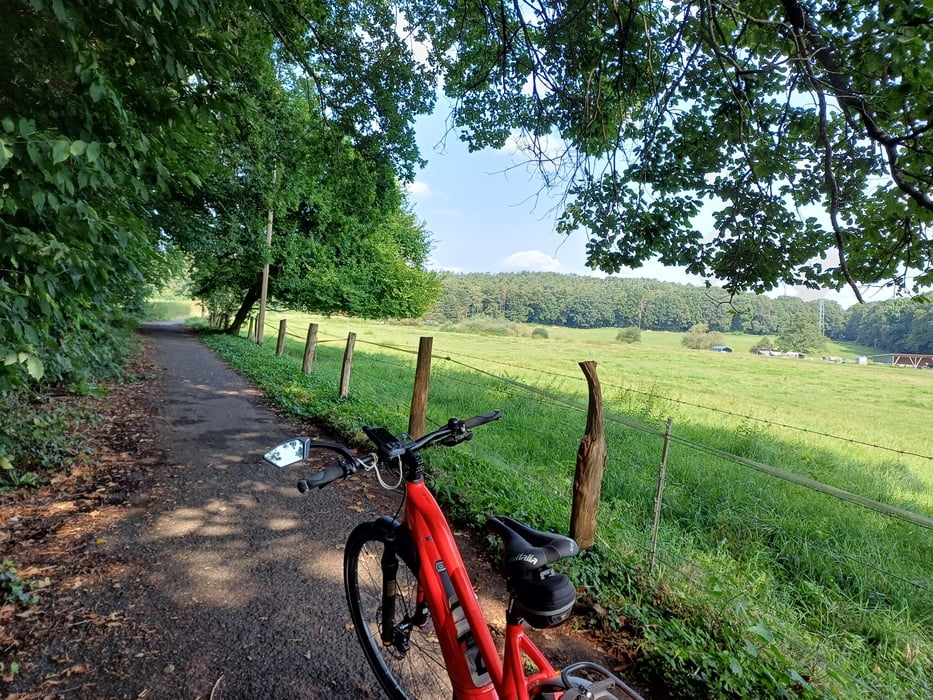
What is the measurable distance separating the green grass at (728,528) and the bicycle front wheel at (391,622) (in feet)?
3.60

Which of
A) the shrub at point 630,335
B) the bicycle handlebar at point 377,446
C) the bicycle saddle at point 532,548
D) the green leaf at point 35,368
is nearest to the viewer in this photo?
the bicycle saddle at point 532,548

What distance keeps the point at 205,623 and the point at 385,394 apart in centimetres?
624

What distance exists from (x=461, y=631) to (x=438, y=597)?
0.13 meters

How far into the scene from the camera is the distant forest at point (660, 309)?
6.98m

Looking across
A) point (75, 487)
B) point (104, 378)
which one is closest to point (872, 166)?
point (75, 487)

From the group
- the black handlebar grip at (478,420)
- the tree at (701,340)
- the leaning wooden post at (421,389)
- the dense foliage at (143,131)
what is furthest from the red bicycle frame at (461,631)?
the tree at (701,340)

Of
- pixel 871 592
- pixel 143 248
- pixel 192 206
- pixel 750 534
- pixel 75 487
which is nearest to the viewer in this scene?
pixel 871 592

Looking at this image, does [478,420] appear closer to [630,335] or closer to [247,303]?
[247,303]

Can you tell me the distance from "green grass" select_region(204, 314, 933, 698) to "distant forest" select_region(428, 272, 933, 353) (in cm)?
204

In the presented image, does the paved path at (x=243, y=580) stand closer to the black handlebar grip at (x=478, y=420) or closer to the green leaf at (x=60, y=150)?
the black handlebar grip at (x=478, y=420)

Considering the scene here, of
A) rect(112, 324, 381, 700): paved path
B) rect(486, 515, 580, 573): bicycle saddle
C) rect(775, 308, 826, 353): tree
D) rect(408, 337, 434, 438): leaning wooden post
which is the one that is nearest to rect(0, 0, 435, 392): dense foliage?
rect(112, 324, 381, 700): paved path

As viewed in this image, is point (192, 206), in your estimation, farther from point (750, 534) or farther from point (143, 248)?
point (750, 534)

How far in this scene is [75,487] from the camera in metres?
3.96

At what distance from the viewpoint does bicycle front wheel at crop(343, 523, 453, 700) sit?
2023mm
